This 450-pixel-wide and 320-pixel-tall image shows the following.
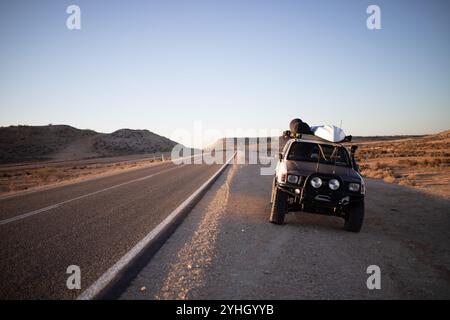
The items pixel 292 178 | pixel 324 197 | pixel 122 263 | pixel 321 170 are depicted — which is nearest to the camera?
pixel 122 263

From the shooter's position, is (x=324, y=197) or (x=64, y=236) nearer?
(x=64, y=236)

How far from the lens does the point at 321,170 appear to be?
695 centimetres

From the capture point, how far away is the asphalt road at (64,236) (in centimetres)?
385

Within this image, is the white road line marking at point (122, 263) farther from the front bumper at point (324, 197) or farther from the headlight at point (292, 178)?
the front bumper at point (324, 197)

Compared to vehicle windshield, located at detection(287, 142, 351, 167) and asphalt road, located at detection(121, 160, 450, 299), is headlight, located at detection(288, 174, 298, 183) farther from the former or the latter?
vehicle windshield, located at detection(287, 142, 351, 167)

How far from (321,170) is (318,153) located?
1182mm

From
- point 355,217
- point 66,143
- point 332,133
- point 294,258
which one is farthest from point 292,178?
point 66,143

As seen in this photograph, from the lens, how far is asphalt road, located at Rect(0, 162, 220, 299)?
3.85 meters

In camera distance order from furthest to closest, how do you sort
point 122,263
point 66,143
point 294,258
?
1. point 66,143
2. point 294,258
3. point 122,263

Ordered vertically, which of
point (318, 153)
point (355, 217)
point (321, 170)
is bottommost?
point (355, 217)

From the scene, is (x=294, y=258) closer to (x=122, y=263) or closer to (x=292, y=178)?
(x=292, y=178)

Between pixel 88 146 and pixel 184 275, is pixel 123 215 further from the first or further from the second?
pixel 88 146

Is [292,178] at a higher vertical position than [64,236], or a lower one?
higher
